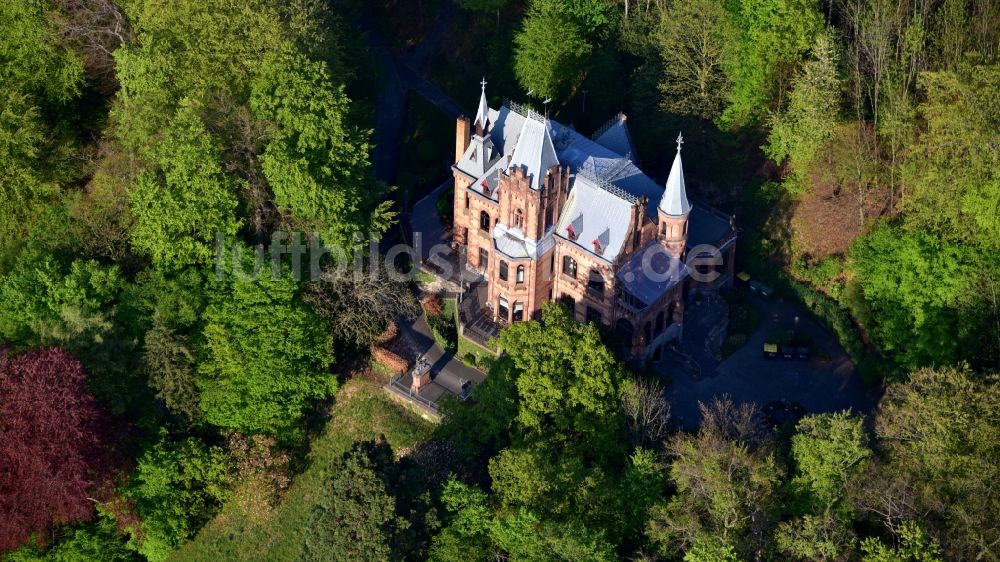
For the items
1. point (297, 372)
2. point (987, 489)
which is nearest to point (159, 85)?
point (297, 372)

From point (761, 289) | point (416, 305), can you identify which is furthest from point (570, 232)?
point (761, 289)

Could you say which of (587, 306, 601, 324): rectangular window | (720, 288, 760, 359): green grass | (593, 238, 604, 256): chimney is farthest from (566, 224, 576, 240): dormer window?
(720, 288, 760, 359): green grass

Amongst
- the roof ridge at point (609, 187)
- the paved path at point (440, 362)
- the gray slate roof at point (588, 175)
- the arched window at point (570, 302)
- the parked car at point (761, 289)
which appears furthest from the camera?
the parked car at point (761, 289)

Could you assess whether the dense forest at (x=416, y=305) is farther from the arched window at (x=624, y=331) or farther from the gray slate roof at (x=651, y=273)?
the gray slate roof at (x=651, y=273)

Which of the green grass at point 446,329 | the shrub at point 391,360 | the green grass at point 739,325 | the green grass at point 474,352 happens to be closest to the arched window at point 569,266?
the green grass at point 474,352

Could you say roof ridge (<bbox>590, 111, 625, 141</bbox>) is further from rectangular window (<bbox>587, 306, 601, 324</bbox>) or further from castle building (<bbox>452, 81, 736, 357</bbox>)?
rectangular window (<bbox>587, 306, 601, 324</bbox>)
